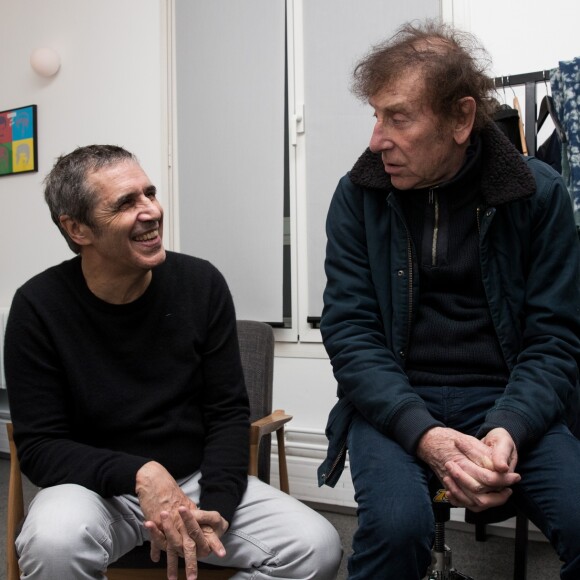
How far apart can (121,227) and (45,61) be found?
2.33 metres

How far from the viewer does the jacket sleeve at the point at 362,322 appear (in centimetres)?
136

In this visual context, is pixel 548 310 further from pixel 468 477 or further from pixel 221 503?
pixel 221 503

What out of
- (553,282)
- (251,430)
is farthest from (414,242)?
(251,430)

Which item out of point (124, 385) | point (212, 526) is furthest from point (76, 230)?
point (212, 526)

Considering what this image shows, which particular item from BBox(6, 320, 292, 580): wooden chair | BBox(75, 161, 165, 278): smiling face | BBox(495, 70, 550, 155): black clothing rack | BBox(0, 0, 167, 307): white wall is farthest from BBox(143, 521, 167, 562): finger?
BBox(0, 0, 167, 307): white wall

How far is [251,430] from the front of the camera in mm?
1611

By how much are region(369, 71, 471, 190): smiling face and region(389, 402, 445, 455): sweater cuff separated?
514 mm

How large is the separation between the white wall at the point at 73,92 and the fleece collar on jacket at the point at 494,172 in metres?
1.80

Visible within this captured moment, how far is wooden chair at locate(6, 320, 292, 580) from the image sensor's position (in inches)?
56.0

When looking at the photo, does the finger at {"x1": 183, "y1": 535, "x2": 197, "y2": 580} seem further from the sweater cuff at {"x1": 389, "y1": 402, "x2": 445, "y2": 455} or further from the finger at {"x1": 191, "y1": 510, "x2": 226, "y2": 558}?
the sweater cuff at {"x1": 389, "y1": 402, "x2": 445, "y2": 455}

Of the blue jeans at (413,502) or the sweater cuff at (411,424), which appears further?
the sweater cuff at (411,424)

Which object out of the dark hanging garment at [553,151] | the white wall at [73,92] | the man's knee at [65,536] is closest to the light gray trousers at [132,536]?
the man's knee at [65,536]

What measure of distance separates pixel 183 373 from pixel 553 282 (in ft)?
2.90

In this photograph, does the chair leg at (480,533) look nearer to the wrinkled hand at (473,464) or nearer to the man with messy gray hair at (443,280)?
the man with messy gray hair at (443,280)
